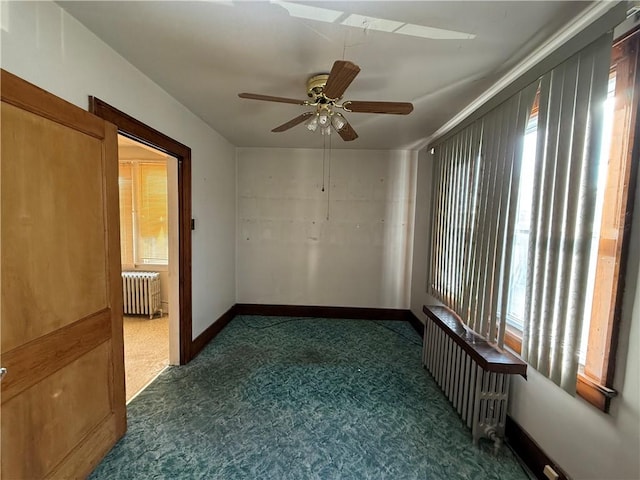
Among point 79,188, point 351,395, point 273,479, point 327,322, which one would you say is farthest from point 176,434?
point 327,322

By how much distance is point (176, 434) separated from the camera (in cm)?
184

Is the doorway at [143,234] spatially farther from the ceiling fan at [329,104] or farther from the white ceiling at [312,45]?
the ceiling fan at [329,104]

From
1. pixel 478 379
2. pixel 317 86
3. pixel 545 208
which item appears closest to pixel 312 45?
pixel 317 86

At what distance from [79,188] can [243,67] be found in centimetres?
125

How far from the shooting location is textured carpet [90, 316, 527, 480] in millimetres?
1617

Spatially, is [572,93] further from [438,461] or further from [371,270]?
[371,270]

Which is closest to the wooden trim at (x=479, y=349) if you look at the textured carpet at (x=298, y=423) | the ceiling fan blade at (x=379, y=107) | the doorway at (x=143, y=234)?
the textured carpet at (x=298, y=423)

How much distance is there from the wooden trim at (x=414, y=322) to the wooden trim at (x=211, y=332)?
265 cm

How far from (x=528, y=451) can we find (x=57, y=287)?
2.87m

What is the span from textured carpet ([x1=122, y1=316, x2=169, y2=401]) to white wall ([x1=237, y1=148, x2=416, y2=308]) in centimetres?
118

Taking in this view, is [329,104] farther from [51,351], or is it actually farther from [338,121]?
[51,351]

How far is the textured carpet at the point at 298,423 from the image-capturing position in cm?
162

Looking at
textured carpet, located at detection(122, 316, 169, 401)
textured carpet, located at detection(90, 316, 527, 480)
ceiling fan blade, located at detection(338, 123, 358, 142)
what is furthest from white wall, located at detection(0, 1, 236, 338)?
ceiling fan blade, located at detection(338, 123, 358, 142)

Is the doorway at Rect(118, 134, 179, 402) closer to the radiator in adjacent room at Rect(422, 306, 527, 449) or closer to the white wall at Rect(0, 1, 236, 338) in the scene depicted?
the white wall at Rect(0, 1, 236, 338)
